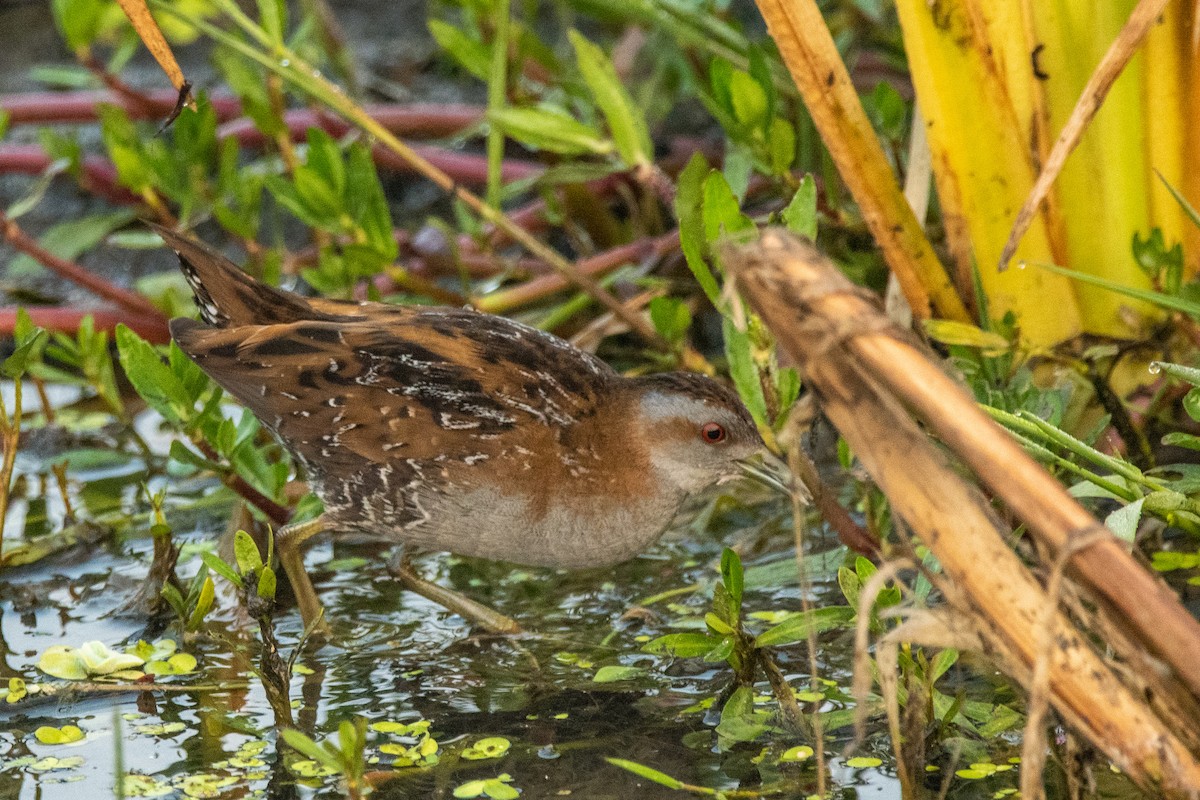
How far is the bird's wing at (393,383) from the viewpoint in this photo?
3.31 metres

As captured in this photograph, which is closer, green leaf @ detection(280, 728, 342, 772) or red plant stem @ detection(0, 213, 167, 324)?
green leaf @ detection(280, 728, 342, 772)

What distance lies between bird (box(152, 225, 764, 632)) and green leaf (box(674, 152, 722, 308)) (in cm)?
35

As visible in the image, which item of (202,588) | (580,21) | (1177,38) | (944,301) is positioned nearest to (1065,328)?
(944,301)

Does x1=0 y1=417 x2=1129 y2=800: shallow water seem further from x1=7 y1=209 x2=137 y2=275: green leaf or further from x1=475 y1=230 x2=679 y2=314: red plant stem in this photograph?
x1=7 y1=209 x2=137 y2=275: green leaf

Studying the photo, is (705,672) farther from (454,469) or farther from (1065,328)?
(1065,328)

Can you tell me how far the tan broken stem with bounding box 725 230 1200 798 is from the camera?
6.23ft

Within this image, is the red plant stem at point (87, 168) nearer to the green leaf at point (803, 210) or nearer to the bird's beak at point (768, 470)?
the bird's beak at point (768, 470)

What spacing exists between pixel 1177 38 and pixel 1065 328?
0.70 meters

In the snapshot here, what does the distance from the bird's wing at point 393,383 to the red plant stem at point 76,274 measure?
1.17 metres

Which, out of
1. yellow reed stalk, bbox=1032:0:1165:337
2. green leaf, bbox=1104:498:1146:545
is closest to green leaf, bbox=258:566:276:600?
green leaf, bbox=1104:498:1146:545

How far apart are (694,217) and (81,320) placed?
202 cm

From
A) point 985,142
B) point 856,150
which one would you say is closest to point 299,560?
point 856,150

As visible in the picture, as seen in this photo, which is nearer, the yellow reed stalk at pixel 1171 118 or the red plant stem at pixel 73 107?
the yellow reed stalk at pixel 1171 118

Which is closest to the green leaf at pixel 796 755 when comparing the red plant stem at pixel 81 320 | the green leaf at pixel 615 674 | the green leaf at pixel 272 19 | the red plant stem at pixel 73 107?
the green leaf at pixel 615 674
